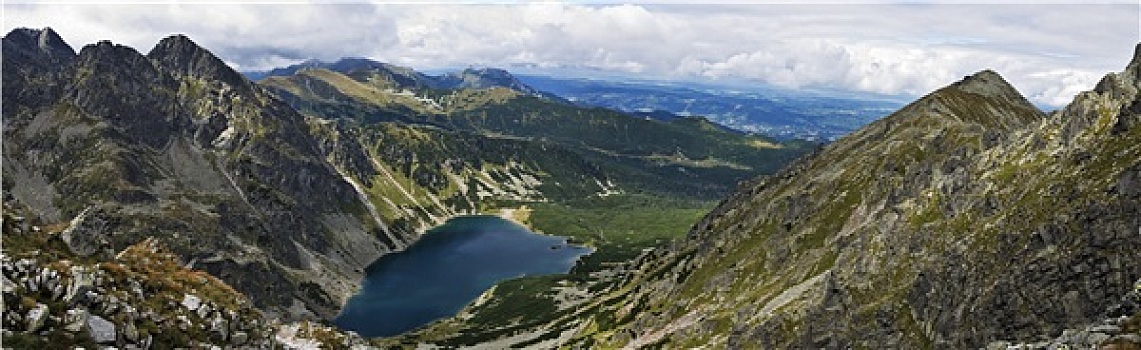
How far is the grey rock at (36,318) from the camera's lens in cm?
3372

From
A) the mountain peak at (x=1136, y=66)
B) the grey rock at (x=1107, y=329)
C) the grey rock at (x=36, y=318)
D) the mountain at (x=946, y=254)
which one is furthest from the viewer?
the mountain peak at (x=1136, y=66)

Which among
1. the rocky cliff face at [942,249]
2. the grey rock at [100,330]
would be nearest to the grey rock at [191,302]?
the grey rock at [100,330]

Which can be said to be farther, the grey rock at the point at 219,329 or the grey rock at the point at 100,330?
the grey rock at the point at 219,329

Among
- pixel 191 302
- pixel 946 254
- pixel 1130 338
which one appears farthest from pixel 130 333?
pixel 946 254

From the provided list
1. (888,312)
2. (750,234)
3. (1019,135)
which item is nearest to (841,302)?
(888,312)

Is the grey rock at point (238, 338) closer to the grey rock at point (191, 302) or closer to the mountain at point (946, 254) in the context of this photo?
the grey rock at point (191, 302)

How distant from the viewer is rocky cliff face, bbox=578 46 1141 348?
2867 inches

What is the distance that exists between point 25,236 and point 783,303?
314 feet

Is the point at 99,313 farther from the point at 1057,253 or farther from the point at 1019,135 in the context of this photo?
the point at 1019,135

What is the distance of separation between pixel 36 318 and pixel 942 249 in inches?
3498

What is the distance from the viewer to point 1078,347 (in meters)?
27.2

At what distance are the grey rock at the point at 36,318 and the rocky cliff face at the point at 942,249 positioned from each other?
4464 centimetres

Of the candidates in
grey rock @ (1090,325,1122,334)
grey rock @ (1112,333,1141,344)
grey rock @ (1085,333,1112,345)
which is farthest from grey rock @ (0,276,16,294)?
grey rock @ (1112,333,1141,344)

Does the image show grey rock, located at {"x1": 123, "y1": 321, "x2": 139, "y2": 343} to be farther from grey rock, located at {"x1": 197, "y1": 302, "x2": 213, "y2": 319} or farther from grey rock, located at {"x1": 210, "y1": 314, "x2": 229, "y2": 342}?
grey rock, located at {"x1": 197, "y1": 302, "x2": 213, "y2": 319}
